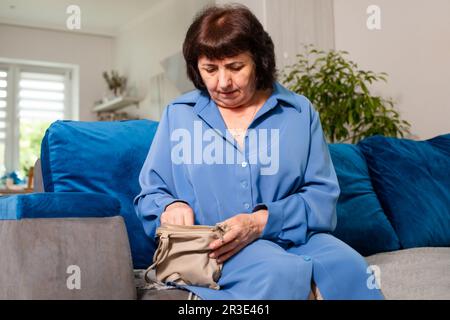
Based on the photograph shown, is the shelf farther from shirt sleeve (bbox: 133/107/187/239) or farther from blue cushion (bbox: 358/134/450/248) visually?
shirt sleeve (bbox: 133/107/187/239)

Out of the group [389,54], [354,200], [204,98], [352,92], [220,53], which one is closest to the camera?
[220,53]

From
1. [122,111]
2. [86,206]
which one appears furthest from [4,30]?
[86,206]

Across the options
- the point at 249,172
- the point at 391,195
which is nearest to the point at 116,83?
the point at 391,195

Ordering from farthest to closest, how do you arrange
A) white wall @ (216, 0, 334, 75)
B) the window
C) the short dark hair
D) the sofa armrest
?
the window → white wall @ (216, 0, 334, 75) → the short dark hair → the sofa armrest

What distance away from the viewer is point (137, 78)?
6.89m

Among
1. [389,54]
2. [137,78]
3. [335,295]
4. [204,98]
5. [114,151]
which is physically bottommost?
[335,295]

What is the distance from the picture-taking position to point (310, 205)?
4.57ft

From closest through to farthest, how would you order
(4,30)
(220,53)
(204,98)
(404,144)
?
1. (220,53)
2. (204,98)
3. (404,144)
4. (4,30)

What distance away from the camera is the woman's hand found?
1.22 metres

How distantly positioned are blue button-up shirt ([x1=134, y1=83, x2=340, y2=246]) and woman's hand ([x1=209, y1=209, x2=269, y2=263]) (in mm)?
32

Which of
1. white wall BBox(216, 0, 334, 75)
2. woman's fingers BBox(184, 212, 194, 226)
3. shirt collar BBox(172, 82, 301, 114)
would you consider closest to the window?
white wall BBox(216, 0, 334, 75)

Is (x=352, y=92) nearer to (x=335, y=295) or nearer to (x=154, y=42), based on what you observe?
(x=335, y=295)

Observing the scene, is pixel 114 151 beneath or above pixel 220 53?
beneath

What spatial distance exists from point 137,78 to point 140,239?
555cm
